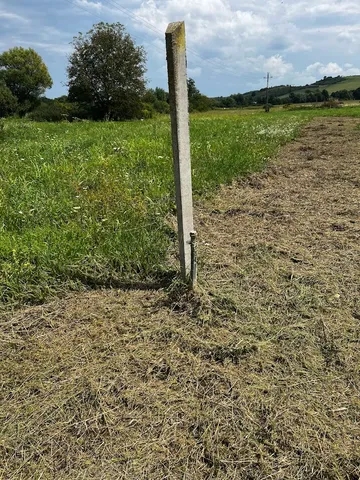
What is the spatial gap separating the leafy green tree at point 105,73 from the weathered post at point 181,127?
37321mm

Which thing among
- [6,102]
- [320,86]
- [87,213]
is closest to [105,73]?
[6,102]

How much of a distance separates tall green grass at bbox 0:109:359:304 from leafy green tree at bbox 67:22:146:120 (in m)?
33.5

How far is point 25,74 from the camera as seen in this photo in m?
58.2

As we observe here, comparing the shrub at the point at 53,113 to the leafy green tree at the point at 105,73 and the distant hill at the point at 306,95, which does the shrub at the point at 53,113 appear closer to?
the leafy green tree at the point at 105,73

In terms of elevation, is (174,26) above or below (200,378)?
above

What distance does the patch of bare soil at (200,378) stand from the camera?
60.6 inches

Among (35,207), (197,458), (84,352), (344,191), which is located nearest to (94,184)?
(35,207)

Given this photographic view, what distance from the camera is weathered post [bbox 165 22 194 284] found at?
224 centimetres

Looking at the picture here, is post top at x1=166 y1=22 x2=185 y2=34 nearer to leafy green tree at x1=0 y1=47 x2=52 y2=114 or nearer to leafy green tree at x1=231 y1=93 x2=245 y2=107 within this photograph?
leafy green tree at x1=0 y1=47 x2=52 y2=114

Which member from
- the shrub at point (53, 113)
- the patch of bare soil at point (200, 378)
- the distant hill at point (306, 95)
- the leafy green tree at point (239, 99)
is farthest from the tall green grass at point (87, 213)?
the leafy green tree at point (239, 99)

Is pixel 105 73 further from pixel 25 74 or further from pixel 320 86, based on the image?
pixel 320 86

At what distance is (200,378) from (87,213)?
7.92 feet

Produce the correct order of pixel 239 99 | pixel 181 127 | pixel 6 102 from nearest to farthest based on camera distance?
pixel 181 127 < pixel 6 102 < pixel 239 99

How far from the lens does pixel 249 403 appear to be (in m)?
1.77
